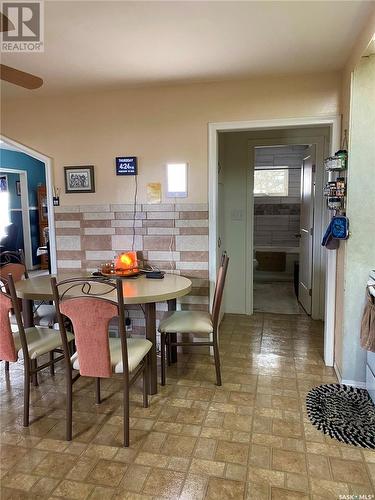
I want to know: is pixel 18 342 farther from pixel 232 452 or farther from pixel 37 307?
pixel 232 452

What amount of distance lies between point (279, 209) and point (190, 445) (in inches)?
211

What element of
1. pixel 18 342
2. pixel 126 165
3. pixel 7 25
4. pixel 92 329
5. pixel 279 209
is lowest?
pixel 18 342

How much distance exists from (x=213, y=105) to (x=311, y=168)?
1.57 m

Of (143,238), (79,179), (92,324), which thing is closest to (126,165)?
(79,179)

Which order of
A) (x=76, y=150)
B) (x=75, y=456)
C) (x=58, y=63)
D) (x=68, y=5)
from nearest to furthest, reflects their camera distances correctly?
(x=68, y=5) → (x=75, y=456) → (x=58, y=63) → (x=76, y=150)

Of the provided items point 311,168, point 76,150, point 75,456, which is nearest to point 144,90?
point 76,150

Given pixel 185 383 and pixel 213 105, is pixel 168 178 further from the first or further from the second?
pixel 185 383

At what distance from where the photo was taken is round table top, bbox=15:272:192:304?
2.32 metres

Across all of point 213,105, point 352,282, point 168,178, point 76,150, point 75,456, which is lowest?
point 75,456

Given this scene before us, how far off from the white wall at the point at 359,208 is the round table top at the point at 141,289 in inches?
45.8

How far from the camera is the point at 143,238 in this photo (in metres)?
3.27

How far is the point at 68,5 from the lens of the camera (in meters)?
1.80

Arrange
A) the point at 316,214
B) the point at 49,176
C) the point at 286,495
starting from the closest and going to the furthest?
1. the point at 286,495
2. the point at 49,176
3. the point at 316,214

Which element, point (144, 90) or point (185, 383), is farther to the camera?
point (144, 90)
